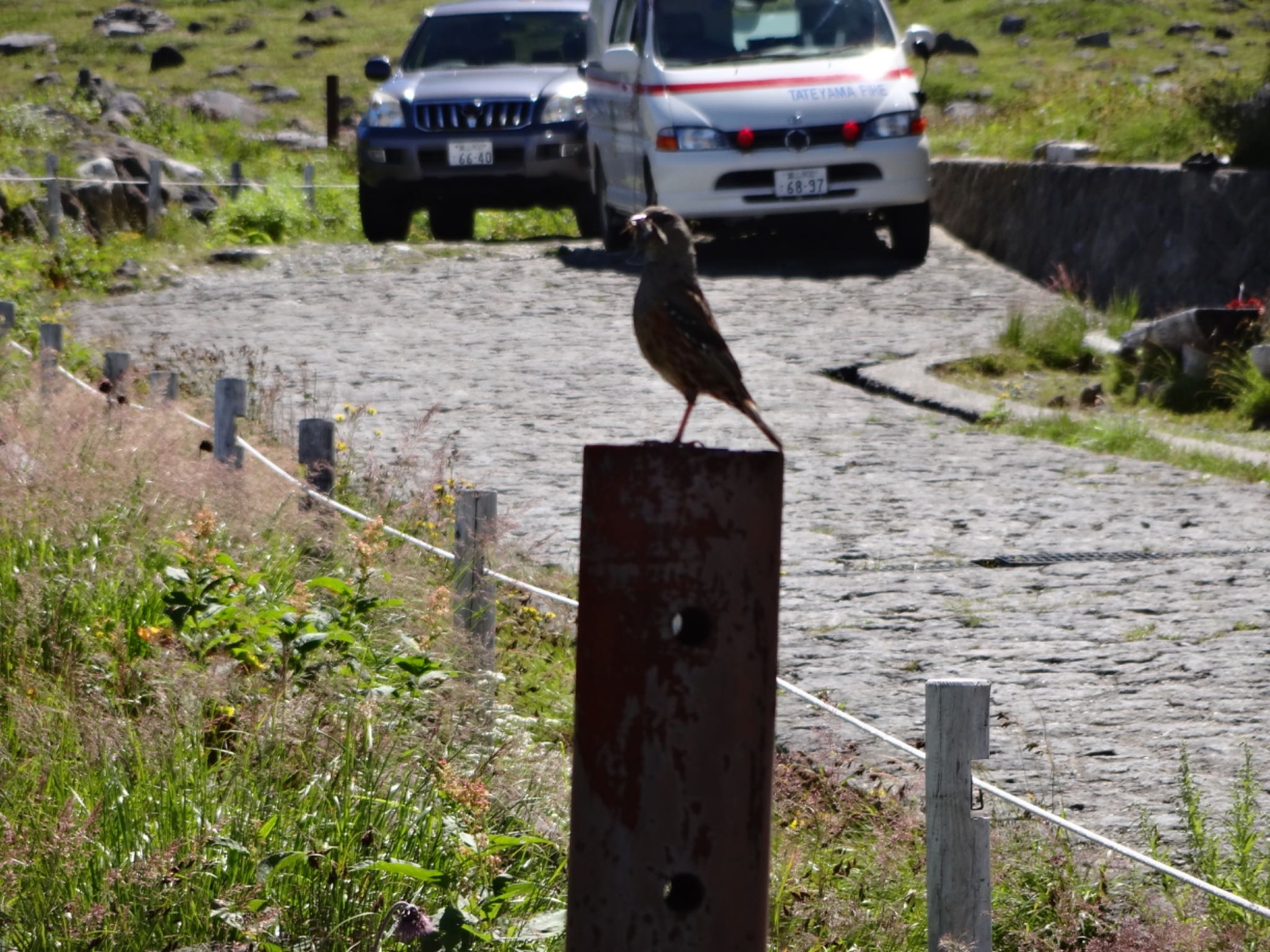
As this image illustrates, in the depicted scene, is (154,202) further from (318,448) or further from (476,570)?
(476,570)

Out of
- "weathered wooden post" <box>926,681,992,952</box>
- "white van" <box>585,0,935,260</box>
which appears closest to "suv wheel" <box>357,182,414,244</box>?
"white van" <box>585,0,935,260</box>

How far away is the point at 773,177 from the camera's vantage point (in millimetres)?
13195

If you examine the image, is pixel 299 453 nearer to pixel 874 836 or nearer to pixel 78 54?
pixel 874 836

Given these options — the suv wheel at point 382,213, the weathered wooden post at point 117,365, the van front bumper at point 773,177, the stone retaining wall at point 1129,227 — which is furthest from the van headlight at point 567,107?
the weathered wooden post at point 117,365

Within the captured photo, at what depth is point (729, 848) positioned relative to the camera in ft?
6.97

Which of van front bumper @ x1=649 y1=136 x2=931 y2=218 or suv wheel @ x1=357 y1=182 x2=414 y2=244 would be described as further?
suv wheel @ x1=357 y1=182 x2=414 y2=244

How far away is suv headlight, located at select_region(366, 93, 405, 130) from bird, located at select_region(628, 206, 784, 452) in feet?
42.4

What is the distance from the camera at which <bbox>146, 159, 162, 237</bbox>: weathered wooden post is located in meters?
16.8

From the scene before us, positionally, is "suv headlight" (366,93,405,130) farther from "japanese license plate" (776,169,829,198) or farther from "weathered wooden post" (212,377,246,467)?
"weathered wooden post" (212,377,246,467)

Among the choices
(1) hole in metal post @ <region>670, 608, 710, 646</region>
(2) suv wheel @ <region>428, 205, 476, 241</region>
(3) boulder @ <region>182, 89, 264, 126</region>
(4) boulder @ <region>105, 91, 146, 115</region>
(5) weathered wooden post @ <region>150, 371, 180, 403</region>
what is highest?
(1) hole in metal post @ <region>670, 608, 710, 646</region>

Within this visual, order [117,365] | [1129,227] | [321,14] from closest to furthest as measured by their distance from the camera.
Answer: [117,365] → [1129,227] → [321,14]

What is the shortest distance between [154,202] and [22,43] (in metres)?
33.1

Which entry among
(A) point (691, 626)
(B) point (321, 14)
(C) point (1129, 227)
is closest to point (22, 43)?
(B) point (321, 14)

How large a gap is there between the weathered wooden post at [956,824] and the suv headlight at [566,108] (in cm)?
1333
